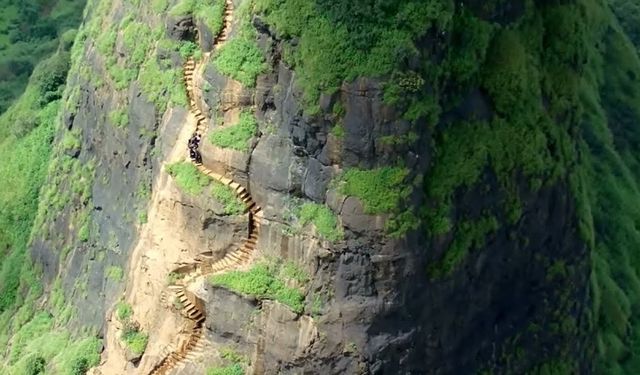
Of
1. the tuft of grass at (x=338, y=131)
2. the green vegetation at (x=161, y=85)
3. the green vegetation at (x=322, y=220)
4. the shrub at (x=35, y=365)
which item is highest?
the tuft of grass at (x=338, y=131)

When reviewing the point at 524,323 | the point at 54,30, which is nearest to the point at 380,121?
the point at 524,323

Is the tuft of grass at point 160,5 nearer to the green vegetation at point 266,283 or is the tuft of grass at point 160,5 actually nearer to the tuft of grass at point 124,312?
the green vegetation at point 266,283

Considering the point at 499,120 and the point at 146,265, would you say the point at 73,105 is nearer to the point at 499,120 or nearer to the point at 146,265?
the point at 146,265

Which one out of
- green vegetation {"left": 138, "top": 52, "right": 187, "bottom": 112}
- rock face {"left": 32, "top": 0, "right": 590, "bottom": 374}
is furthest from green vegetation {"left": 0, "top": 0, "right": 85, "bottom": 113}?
rock face {"left": 32, "top": 0, "right": 590, "bottom": 374}

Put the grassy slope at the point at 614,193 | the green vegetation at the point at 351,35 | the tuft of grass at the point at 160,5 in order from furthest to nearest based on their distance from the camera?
the grassy slope at the point at 614,193, the tuft of grass at the point at 160,5, the green vegetation at the point at 351,35

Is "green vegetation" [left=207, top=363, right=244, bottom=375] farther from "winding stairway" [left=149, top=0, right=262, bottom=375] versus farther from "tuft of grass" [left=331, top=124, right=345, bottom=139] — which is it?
"tuft of grass" [left=331, top=124, right=345, bottom=139]

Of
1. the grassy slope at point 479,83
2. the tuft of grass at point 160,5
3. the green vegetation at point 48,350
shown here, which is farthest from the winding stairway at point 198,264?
the green vegetation at point 48,350
